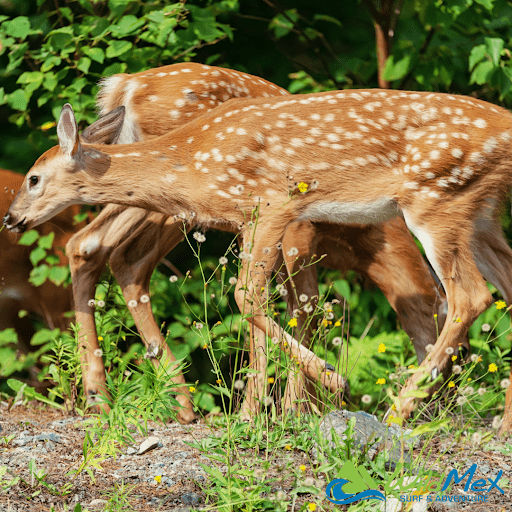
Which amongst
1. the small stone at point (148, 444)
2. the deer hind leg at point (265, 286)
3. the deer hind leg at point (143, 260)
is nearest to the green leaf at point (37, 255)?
the deer hind leg at point (143, 260)

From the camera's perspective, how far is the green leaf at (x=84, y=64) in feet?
17.6

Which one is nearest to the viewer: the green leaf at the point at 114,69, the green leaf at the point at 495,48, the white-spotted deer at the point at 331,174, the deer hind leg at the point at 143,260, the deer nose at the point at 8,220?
the white-spotted deer at the point at 331,174

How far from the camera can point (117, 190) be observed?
13.9 ft

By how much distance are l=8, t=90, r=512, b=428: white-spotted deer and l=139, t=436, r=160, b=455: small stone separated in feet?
2.57

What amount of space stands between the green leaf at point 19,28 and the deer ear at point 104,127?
4.78 ft

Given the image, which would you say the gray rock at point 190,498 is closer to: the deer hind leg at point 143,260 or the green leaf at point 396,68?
the deer hind leg at point 143,260

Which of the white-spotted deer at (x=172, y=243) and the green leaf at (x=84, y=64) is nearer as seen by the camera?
the white-spotted deer at (x=172, y=243)

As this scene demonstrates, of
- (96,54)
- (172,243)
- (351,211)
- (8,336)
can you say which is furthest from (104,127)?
(8,336)

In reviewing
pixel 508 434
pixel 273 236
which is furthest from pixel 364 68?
pixel 508 434

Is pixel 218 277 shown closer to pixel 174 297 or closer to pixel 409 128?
pixel 174 297

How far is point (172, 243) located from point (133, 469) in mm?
2087

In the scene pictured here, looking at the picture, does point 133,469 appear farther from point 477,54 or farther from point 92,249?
point 477,54

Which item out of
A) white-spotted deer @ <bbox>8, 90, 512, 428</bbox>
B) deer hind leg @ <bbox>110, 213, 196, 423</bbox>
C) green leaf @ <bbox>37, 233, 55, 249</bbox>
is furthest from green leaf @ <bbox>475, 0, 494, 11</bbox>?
green leaf @ <bbox>37, 233, 55, 249</bbox>

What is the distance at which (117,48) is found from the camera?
214 inches
